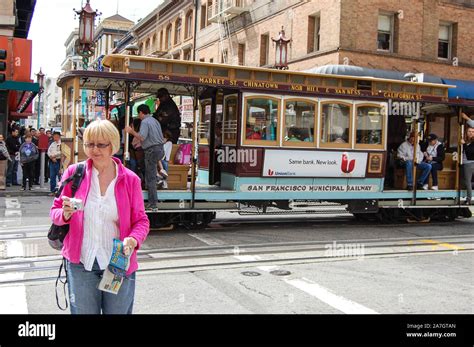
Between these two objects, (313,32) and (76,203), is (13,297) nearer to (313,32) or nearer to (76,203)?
(76,203)

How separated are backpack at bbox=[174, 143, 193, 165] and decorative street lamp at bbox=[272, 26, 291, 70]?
46.1 ft

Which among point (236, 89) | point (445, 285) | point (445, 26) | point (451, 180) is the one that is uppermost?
point (445, 26)

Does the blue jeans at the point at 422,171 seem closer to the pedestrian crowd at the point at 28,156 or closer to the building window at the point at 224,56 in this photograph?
the pedestrian crowd at the point at 28,156

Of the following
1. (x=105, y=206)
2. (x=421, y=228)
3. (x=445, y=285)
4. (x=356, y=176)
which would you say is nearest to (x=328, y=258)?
(x=445, y=285)

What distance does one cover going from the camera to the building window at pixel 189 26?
38844mm

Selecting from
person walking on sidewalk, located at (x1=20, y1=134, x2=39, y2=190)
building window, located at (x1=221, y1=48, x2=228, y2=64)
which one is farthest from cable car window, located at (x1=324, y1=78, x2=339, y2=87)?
building window, located at (x1=221, y1=48, x2=228, y2=64)

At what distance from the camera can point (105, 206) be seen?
3779mm

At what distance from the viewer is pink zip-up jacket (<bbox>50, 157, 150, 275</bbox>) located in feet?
12.3

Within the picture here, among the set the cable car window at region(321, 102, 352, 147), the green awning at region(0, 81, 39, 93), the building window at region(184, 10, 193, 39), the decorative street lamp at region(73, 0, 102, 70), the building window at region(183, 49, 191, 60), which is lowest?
the cable car window at region(321, 102, 352, 147)

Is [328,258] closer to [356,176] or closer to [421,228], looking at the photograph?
[356,176]

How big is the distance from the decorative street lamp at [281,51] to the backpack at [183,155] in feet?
46.1

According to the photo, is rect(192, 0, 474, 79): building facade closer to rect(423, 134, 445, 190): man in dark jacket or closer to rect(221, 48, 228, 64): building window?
rect(221, 48, 228, 64): building window

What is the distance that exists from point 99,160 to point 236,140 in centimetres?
770
